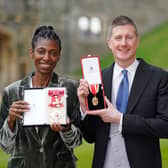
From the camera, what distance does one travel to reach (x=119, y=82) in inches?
134

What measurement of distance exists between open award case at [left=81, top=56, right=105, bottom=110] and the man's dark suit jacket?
14cm

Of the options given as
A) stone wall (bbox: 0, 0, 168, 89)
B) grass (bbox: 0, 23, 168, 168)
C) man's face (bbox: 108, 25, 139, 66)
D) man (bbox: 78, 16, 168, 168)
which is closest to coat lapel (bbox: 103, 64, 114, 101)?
man (bbox: 78, 16, 168, 168)

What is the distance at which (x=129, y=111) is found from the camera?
332cm

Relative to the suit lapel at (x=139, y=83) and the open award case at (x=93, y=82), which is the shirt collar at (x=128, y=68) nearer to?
the suit lapel at (x=139, y=83)

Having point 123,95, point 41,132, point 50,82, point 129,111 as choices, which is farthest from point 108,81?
point 41,132

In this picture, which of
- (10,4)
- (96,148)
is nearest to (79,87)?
(96,148)

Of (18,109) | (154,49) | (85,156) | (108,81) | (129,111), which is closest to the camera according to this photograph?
(18,109)

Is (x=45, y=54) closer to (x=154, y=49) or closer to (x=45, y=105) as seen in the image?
(x=45, y=105)

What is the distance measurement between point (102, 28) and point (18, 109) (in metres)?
15.3

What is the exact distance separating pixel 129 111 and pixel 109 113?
0.17 metres

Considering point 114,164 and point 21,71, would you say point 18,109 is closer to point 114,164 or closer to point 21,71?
point 114,164

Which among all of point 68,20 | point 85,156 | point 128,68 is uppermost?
point 128,68

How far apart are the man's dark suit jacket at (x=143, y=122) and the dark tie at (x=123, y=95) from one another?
0.10 feet

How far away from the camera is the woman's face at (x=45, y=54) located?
3.35m
